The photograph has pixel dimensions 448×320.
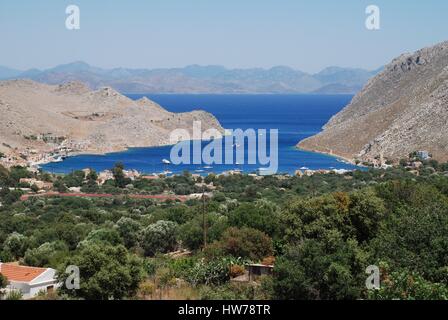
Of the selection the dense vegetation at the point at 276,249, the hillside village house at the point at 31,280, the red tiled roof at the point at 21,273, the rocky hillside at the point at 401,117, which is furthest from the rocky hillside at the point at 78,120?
the hillside village house at the point at 31,280

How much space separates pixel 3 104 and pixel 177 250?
264ft

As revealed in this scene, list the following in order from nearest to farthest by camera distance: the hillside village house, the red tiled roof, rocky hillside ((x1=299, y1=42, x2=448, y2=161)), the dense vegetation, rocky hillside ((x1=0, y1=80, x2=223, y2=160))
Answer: the dense vegetation → the hillside village house → the red tiled roof → rocky hillside ((x1=299, y1=42, x2=448, y2=161)) → rocky hillside ((x1=0, y1=80, x2=223, y2=160))

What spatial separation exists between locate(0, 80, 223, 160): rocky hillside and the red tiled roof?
60.5 m

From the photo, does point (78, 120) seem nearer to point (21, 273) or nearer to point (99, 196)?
point (99, 196)

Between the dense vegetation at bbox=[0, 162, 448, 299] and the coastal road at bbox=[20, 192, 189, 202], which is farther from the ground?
the dense vegetation at bbox=[0, 162, 448, 299]

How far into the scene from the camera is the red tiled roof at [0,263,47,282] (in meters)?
15.2

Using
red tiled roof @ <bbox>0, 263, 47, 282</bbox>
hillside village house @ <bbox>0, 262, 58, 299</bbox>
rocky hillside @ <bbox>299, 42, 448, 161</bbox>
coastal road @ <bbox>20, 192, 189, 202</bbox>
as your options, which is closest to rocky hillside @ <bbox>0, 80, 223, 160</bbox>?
rocky hillside @ <bbox>299, 42, 448, 161</bbox>

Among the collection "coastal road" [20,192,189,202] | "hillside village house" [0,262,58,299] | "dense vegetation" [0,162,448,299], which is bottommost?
"coastal road" [20,192,189,202]

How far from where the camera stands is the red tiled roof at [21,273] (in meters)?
15.2

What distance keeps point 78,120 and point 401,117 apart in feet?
175

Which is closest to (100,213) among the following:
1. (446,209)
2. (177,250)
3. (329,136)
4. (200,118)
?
(177,250)

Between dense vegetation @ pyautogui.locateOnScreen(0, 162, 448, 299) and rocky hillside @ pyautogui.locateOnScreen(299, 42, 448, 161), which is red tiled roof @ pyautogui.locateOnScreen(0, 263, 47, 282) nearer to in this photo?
dense vegetation @ pyautogui.locateOnScreen(0, 162, 448, 299)

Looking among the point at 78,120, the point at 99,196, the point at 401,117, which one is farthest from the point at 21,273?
the point at 78,120
